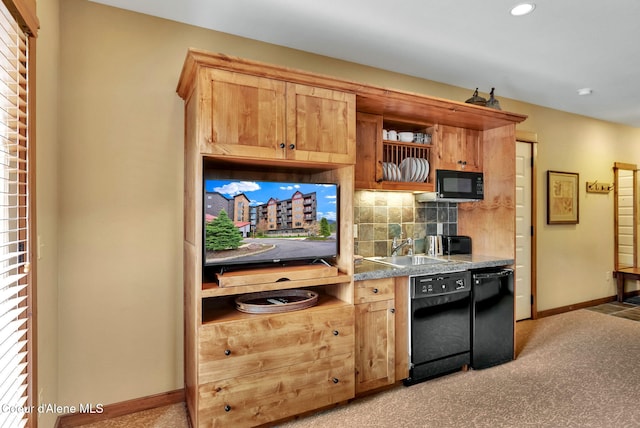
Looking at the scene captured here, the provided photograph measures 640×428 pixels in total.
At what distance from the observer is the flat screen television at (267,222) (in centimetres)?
212

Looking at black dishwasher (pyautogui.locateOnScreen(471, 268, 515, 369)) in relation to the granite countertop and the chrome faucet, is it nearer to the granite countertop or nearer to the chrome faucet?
the granite countertop

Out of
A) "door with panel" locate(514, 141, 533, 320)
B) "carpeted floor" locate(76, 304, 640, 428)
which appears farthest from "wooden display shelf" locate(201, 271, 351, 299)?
"door with panel" locate(514, 141, 533, 320)

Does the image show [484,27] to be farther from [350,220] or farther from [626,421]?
[626,421]

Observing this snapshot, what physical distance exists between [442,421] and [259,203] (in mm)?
1829

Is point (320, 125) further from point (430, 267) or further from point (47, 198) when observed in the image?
point (47, 198)

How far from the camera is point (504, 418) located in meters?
2.28

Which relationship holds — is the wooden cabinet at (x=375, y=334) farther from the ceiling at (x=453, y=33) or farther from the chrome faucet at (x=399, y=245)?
the ceiling at (x=453, y=33)

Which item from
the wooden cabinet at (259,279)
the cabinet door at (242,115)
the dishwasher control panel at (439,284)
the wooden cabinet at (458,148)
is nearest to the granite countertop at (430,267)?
the dishwasher control panel at (439,284)

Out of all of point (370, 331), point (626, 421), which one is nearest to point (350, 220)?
point (370, 331)

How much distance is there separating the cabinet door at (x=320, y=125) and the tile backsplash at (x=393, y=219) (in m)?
0.88

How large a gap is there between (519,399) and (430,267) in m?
1.10

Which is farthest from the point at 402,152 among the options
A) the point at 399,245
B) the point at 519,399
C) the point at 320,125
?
the point at 519,399

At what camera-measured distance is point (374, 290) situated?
99.4 inches

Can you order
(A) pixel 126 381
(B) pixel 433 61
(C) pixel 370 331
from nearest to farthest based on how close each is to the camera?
(A) pixel 126 381, (C) pixel 370 331, (B) pixel 433 61
